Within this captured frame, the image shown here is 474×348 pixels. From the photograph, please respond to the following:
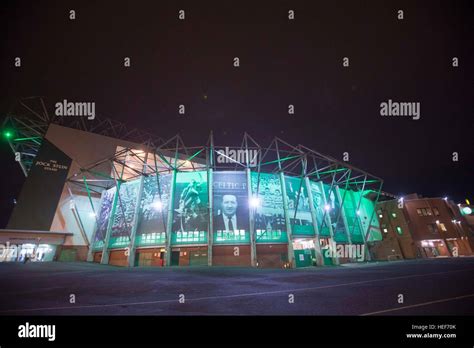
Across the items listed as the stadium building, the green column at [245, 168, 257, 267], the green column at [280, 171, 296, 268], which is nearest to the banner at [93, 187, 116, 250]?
the stadium building

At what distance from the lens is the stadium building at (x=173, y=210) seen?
28953 millimetres

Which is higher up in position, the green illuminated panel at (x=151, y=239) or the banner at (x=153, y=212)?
the banner at (x=153, y=212)

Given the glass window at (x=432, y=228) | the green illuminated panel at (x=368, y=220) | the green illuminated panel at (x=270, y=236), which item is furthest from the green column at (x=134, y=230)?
the glass window at (x=432, y=228)

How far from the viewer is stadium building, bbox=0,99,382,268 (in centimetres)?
2895

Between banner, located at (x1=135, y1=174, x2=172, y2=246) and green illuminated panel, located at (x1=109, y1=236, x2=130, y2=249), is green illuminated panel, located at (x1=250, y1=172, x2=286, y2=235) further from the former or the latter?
green illuminated panel, located at (x1=109, y1=236, x2=130, y2=249)

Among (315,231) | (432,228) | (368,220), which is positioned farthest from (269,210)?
(432,228)

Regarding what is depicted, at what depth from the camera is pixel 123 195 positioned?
3559 centimetres

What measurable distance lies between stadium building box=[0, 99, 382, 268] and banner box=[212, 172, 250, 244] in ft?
0.42

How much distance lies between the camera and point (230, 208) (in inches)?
1185

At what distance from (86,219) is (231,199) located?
27190mm

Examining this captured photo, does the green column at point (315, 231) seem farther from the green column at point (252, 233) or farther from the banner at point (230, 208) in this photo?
the banner at point (230, 208)

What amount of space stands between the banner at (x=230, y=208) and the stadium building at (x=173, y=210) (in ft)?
0.42
